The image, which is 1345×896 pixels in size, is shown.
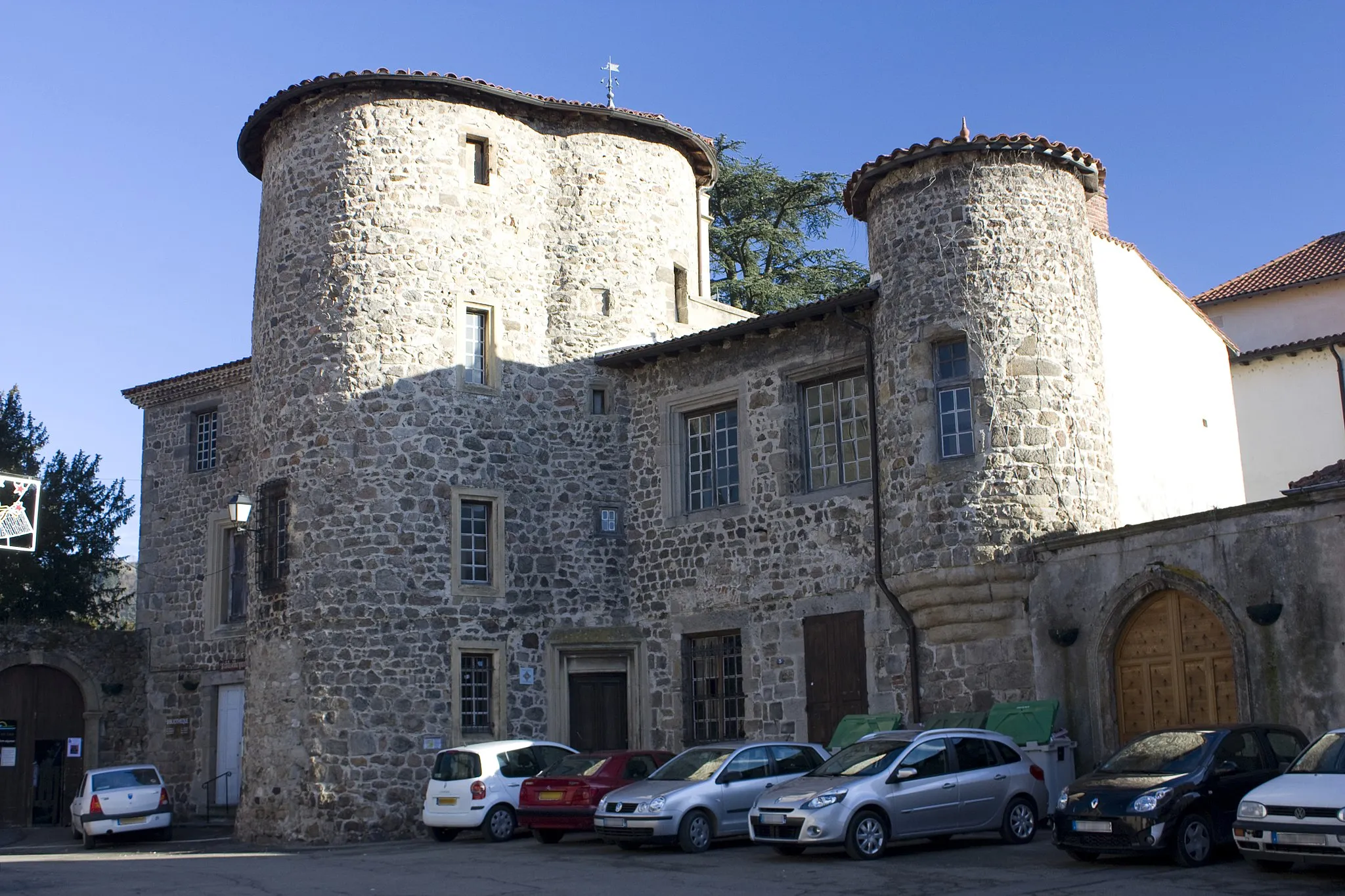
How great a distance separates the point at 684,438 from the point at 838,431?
334cm

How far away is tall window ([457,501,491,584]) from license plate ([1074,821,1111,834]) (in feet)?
37.3

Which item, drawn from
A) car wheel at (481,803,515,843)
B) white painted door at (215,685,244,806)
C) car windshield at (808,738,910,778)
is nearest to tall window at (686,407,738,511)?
car wheel at (481,803,515,843)

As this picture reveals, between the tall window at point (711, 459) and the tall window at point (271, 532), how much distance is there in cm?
635

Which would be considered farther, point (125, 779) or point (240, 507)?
point (125, 779)

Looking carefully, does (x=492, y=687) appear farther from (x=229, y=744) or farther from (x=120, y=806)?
(x=229, y=744)

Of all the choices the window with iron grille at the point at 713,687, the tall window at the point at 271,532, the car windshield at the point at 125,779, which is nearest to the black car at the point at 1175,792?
the window with iron grille at the point at 713,687

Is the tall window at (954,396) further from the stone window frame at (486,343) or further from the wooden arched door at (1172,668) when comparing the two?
the stone window frame at (486,343)

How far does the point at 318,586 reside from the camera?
21078 mm

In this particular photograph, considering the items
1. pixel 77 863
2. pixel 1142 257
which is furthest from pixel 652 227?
pixel 77 863

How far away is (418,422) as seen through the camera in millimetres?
21688

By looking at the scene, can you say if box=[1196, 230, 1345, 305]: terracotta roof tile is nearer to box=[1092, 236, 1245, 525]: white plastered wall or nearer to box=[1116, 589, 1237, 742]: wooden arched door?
box=[1092, 236, 1245, 525]: white plastered wall

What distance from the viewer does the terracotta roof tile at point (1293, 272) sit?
105 ft

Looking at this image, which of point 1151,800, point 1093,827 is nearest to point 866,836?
point 1093,827

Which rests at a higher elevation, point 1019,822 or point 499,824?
point 1019,822
